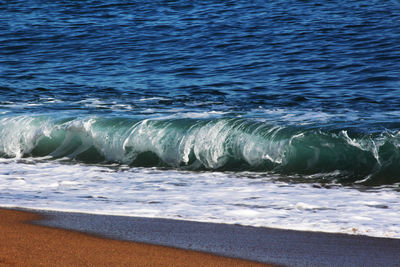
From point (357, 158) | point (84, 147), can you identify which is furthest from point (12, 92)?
point (357, 158)

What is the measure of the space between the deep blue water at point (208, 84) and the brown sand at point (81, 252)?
309cm

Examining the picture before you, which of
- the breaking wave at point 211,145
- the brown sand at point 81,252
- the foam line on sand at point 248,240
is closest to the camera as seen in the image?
the brown sand at point 81,252

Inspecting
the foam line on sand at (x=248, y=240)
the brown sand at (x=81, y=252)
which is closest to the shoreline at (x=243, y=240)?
the foam line on sand at (x=248, y=240)

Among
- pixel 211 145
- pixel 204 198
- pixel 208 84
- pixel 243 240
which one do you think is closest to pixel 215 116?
pixel 211 145

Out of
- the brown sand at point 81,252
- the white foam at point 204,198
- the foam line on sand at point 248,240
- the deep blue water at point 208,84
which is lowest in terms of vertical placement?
the deep blue water at point 208,84

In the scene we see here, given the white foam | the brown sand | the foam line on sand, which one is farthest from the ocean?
the brown sand

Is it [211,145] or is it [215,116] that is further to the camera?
[215,116]

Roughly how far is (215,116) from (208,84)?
3120 mm

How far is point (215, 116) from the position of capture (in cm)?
932

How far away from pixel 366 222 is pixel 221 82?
765 centimetres

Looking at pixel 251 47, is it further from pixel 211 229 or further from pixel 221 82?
pixel 211 229

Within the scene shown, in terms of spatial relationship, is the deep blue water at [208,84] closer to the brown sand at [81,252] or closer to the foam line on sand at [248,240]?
the foam line on sand at [248,240]

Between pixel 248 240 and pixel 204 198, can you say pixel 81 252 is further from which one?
pixel 204 198

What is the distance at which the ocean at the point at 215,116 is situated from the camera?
5879 millimetres
